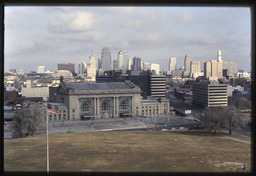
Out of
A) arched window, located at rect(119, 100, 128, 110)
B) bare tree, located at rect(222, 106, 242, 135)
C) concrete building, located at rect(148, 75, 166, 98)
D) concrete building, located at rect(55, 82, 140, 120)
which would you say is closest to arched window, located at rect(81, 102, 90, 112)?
concrete building, located at rect(55, 82, 140, 120)

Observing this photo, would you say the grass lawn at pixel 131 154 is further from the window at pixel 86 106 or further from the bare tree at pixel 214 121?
the window at pixel 86 106

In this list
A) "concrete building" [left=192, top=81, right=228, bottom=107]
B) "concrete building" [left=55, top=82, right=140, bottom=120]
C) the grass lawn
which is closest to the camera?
the grass lawn

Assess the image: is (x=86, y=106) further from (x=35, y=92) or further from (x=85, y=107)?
(x=35, y=92)

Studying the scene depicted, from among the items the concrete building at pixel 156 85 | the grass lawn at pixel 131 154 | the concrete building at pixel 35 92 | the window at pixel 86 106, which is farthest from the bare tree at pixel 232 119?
the concrete building at pixel 35 92

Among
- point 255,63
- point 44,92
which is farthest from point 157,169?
point 44,92

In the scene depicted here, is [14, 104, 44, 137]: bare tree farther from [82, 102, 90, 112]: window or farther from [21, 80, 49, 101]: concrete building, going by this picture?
[21, 80, 49, 101]: concrete building

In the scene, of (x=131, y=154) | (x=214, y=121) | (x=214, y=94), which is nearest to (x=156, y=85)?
(x=214, y=94)
